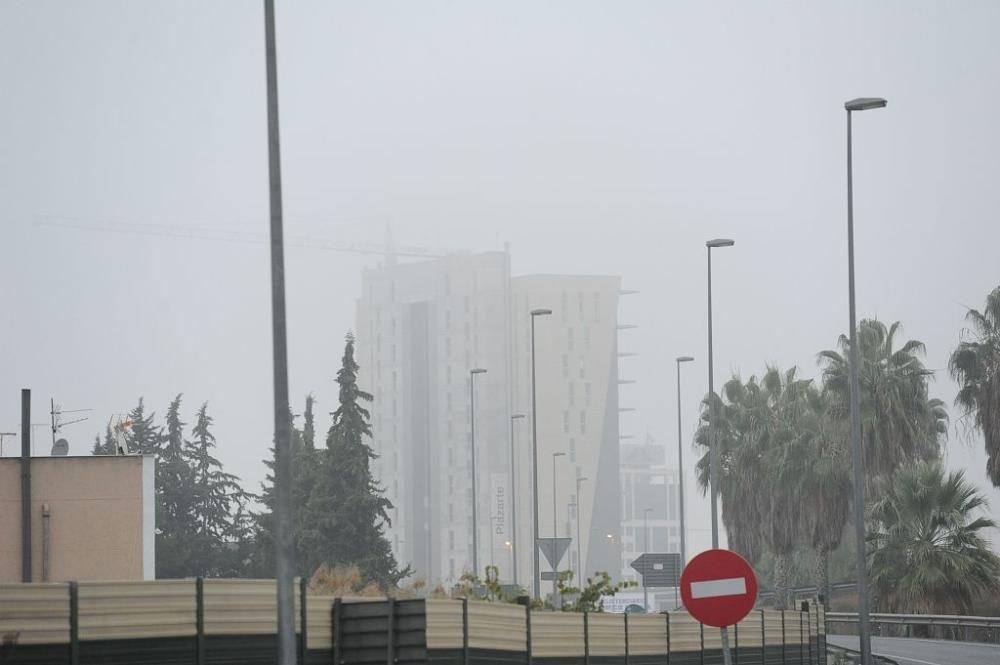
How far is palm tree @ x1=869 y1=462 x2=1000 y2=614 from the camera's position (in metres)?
53.8

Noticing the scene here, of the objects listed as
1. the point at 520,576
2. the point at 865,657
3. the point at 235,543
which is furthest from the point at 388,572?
the point at 520,576

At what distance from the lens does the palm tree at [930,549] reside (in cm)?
5378

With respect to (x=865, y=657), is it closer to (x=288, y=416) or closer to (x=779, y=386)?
(x=288, y=416)

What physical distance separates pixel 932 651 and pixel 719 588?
110 feet

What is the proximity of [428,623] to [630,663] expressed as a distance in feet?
19.4

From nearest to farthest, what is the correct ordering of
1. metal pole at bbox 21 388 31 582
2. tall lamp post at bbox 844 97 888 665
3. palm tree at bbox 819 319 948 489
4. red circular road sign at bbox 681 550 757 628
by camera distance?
red circular road sign at bbox 681 550 757 628 < tall lamp post at bbox 844 97 888 665 < metal pole at bbox 21 388 31 582 < palm tree at bbox 819 319 948 489

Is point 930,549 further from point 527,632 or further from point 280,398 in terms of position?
point 280,398

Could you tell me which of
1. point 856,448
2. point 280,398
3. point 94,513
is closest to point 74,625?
point 280,398

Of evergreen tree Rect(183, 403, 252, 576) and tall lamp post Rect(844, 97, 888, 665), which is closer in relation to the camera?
tall lamp post Rect(844, 97, 888, 665)

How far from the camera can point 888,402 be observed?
217 ft

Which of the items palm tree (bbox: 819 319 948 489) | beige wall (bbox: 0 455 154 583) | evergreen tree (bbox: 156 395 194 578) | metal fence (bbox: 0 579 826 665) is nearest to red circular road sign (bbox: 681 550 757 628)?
metal fence (bbox: 0 579 826 665)

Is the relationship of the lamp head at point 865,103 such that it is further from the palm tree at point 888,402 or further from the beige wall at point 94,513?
the palm tree at point 888,402

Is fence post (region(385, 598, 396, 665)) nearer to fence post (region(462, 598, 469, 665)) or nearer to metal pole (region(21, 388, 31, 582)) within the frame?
fence post (region(462, 598, 469, 665))

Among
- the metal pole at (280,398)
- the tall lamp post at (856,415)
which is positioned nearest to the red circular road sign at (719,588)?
the metal pole at (280,398)
